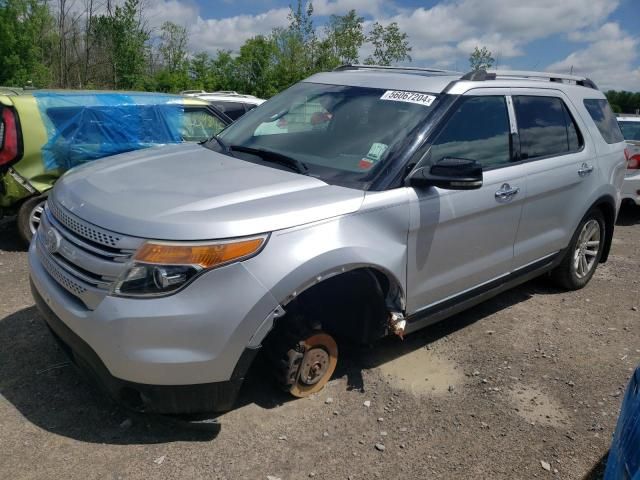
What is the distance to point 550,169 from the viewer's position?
4.21 m

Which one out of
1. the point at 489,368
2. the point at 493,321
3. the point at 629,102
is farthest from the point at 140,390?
the point at 629,102

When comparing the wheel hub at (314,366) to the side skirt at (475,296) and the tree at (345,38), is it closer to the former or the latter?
the side skirt at (475,296)

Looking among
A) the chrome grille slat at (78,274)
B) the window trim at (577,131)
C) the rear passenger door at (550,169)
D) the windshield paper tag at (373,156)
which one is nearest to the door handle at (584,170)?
the rear passenger door at (550,169)

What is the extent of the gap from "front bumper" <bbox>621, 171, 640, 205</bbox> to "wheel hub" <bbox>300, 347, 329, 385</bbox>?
22.4ft

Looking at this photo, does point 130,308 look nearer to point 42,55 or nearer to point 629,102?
point 42,55

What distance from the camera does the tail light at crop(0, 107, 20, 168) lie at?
5.35 m

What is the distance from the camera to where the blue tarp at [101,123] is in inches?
225

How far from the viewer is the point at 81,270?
2650mm

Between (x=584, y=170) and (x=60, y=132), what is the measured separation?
5.00m

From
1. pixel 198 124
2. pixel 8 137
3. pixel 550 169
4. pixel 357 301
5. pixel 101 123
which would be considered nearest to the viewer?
pixel 357 301

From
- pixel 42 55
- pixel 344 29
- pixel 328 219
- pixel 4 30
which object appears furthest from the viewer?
pixel 344 29

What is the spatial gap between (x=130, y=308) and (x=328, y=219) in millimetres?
1022

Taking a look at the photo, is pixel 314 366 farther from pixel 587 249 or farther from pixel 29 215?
pixel 29 215

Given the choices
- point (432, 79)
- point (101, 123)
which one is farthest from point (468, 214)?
point (101, 123)
